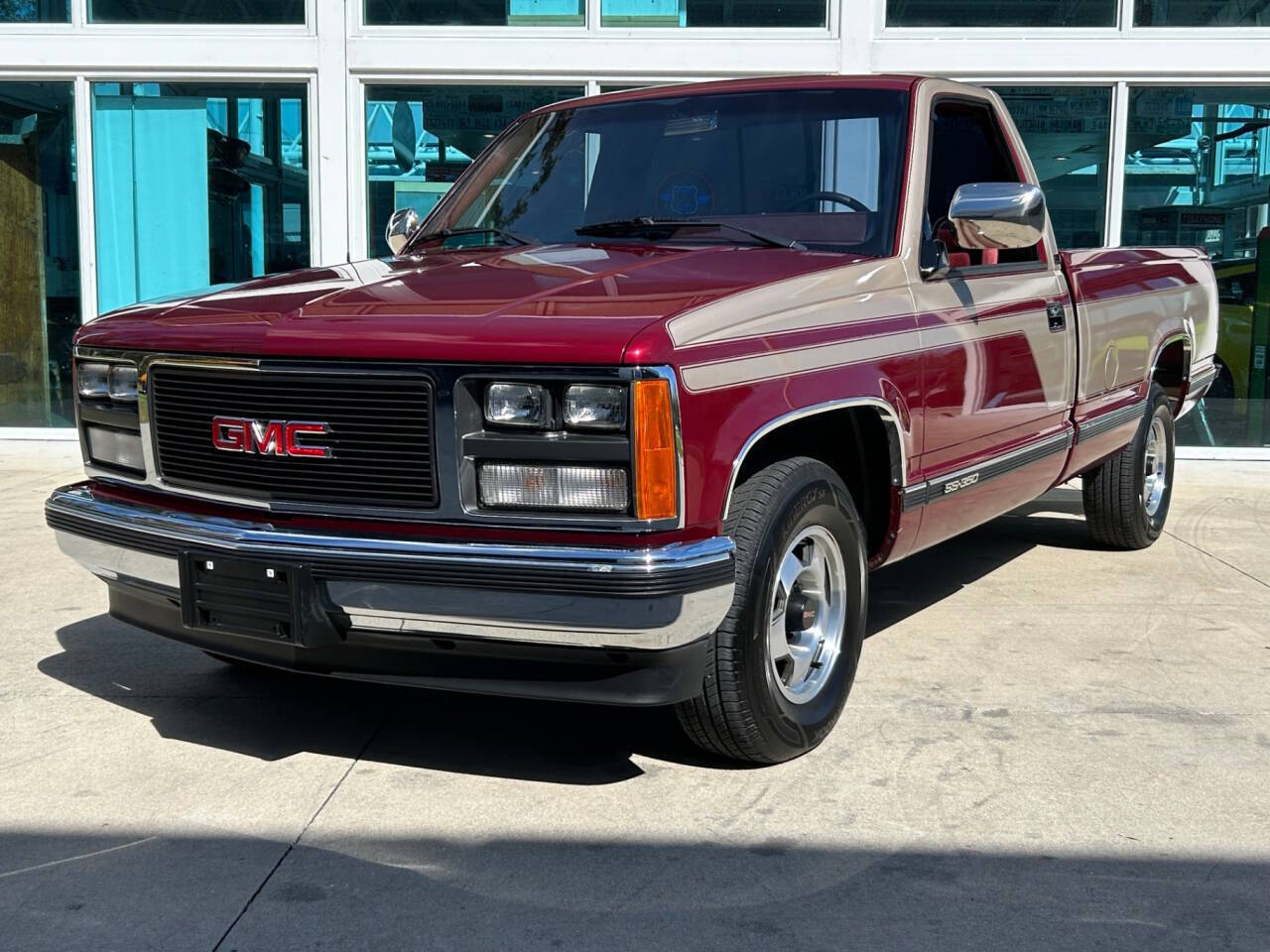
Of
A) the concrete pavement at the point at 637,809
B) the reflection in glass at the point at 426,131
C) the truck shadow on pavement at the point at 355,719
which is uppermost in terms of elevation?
the reflection in glass at the point at 426,131

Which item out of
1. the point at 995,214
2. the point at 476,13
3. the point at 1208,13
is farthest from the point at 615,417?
the point at 1208,13

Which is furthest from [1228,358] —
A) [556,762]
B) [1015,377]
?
[556,762]

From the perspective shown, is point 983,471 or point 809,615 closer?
point 809,615

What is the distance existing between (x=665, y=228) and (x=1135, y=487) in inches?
125

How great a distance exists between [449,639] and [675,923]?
31.1 inches

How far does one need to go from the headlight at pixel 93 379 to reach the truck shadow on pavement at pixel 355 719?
953 mm

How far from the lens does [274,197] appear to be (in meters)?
9.80

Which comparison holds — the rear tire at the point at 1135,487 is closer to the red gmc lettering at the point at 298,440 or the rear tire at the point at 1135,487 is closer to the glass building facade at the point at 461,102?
the glass building facade at the point at 461,102

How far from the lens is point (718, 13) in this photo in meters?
9.55

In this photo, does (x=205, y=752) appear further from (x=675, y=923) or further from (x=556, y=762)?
(x=675, y=923)

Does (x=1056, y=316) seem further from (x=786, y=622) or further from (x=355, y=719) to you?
(x=355, y=719)

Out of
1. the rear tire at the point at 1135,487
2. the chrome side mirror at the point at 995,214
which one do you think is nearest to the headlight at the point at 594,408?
the chrome side mirror at the point at 995,214

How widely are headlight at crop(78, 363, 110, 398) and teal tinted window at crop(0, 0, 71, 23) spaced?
704cm

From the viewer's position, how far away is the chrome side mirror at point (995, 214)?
12.9 ft
